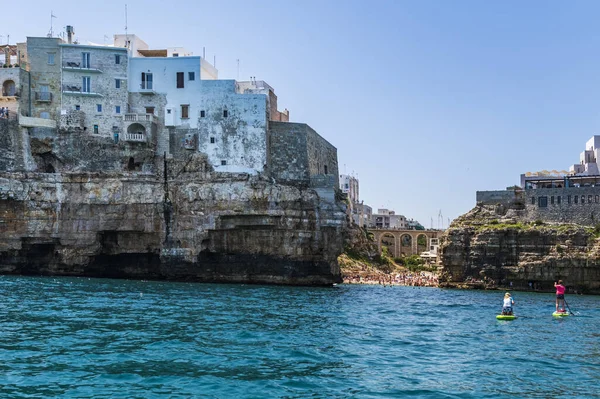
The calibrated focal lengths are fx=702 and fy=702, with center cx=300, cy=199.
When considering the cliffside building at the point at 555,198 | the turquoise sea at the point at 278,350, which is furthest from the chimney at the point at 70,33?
the cliffside building at the point at 555,198

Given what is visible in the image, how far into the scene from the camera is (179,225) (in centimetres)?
5988

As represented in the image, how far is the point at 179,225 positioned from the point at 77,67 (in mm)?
19433

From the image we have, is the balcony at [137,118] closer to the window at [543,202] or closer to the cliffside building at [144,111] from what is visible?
the cliffside building at [144,111]

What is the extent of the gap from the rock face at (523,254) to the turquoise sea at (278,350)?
975 inches

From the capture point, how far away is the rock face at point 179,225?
59062 millimetres

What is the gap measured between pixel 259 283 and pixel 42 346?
3644cm

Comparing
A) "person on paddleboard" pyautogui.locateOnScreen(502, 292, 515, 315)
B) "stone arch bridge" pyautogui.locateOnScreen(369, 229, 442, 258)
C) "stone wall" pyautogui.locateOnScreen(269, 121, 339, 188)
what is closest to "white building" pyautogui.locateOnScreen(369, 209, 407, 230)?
"stone arch bridge" pyautogui.locateOnScreen(369, 229, 442, 258)

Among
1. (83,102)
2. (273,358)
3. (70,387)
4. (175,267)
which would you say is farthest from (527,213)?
(70,387)

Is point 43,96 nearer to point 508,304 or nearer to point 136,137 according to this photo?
point 136,137

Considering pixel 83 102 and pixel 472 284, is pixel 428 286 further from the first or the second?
pixel 83 102

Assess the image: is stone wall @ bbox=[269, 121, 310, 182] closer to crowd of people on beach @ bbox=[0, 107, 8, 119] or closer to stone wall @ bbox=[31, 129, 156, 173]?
stone wall @ bbox=[31, 129, 156, 173]

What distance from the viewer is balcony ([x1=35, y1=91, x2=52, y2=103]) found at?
2596 inches

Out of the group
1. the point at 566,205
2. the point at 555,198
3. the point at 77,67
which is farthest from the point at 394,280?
the point at 77,67

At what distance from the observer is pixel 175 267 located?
59375 millimetres
